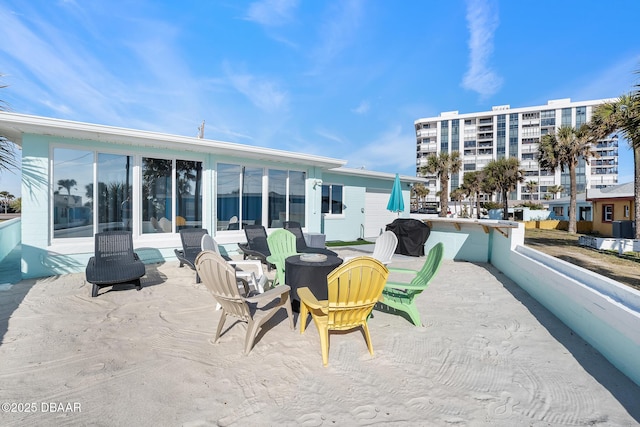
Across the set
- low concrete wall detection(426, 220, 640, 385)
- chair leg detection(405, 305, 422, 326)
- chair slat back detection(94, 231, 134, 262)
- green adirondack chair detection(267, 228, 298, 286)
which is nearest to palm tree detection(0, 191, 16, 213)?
chair slat back detection(94, 231, 134, 262)

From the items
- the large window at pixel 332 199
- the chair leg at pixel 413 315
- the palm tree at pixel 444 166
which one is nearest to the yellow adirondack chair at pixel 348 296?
the chair leg at pixel 413 315

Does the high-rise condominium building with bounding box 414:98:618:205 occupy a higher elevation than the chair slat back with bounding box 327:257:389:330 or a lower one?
higher

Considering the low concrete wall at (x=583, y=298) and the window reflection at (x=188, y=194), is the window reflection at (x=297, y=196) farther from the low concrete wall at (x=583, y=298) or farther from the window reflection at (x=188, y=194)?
the low concrete wall at (x=583, y=298)

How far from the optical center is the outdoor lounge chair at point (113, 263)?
5.15 meters

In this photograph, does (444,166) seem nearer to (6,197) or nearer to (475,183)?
(475,183)

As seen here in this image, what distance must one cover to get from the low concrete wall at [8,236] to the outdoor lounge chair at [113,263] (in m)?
4.63

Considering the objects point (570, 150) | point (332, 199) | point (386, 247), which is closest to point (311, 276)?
point (386, 247)

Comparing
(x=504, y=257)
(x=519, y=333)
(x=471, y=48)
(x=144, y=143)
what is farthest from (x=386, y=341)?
(x=471, y=48)

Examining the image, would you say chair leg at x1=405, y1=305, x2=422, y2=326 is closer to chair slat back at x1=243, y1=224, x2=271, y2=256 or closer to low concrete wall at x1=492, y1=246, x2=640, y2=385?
low concrete wall at x1=492, y1=246, x2=640, y2=385

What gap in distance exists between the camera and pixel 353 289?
2.95 meters

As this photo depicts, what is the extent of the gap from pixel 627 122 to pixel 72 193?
41.6 feet

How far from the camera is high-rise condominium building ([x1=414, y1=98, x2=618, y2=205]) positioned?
60531 mm

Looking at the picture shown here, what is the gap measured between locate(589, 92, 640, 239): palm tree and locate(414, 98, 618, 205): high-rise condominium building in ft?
160

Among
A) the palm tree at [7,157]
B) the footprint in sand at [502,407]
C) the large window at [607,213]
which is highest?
the palm tree at [7,157]
